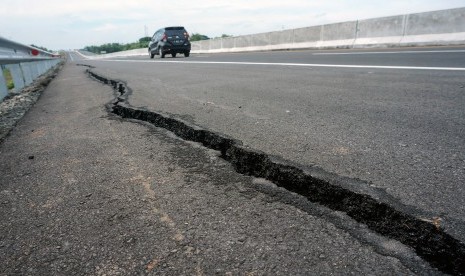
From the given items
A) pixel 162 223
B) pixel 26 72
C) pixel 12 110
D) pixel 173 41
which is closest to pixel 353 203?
pixel 162 223

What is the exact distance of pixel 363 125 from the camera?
2.88 meters

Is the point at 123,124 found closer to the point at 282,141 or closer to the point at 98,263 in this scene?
the point at 282,141

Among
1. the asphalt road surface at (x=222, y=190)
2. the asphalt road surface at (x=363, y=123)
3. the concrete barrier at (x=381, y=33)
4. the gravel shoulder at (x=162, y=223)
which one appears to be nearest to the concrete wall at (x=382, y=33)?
the concrete barrier at (x=381, y=33)

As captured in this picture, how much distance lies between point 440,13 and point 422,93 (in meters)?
10.4

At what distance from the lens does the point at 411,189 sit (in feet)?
5.44

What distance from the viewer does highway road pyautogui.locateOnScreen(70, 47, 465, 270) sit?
5.55 feet

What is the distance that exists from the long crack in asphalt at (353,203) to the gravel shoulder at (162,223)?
73 millimetres

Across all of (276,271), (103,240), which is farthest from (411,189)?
(103,240)

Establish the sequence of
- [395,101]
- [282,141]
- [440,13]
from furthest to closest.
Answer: [440,13], [395,101], [282,141]

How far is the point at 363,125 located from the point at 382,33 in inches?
518

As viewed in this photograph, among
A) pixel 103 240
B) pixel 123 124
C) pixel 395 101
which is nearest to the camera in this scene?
pixel 103 240

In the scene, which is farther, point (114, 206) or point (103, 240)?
point (114, 206)

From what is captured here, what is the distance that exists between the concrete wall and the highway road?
7.85 metres

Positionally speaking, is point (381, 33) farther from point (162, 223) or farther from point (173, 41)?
point (162, 223)
